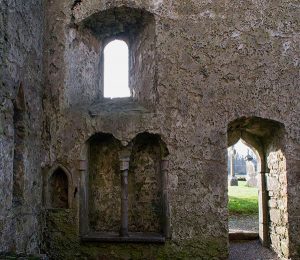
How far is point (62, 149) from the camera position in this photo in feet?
19.1

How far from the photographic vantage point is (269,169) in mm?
6613

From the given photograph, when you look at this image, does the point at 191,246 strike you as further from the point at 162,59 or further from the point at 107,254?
the point at 162,59

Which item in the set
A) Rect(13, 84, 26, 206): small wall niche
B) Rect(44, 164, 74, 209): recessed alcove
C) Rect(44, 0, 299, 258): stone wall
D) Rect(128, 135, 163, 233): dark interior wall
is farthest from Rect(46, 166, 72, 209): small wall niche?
Rect(128, 135, 163, 233): dark interior wall

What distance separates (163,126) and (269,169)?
226cm

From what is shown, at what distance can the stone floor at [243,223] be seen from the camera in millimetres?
8086

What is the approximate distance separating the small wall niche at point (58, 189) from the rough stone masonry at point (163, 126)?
0.02 m

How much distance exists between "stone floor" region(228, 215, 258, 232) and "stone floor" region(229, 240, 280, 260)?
0.74m

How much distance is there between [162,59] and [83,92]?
158 cm

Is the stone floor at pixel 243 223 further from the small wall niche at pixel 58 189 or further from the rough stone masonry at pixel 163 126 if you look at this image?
the small wall niche at pixel 58 189

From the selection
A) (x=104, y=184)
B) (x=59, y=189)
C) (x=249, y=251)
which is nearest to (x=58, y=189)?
(x=59, y=189)

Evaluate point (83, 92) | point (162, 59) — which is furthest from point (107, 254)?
point (162, 59)

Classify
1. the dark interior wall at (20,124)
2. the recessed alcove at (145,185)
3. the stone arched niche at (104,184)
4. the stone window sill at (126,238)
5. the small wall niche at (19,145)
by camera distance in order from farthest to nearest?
the stone arched niche at (104,184)
the recessed alcove at (145,185)
the stone window sill at (126,238)
the small wall niche at (19,145)
the dark interior wall at (20,124)

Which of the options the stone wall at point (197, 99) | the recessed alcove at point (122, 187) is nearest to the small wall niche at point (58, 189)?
the stone wall at point (197, 99)

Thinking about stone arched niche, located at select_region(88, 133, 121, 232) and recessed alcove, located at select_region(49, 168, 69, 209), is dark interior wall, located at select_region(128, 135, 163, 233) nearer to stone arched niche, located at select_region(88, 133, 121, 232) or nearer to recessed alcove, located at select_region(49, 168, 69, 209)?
stone arched niche, located at select_region(88, 133, 121, 232)
